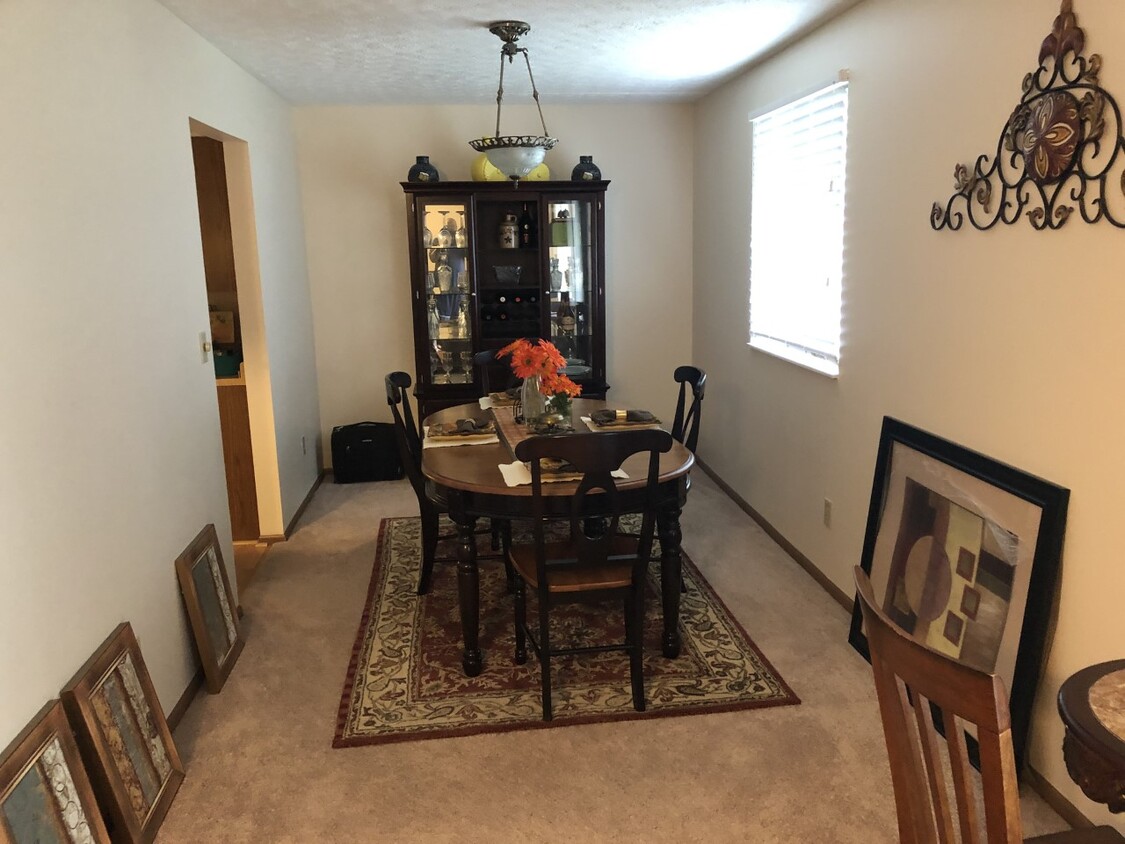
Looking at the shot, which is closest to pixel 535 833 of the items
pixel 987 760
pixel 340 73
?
pixel 987 760

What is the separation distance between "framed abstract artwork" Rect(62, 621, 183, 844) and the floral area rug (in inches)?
20.6

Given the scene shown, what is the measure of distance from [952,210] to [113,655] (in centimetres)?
284

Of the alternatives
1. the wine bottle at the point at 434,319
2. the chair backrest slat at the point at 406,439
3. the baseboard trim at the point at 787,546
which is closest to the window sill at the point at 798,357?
the baseboard trim at the point at 787,546

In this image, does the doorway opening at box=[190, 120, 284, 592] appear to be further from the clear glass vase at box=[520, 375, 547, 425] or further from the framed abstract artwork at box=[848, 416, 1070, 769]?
the framed abstract artwork at box=[848, 416, 1070, 769]

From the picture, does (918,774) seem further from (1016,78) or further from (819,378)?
(819,378)

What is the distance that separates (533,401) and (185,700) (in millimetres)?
1696

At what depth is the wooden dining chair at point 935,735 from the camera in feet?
3.56

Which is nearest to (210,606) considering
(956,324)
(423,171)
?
(956,324)

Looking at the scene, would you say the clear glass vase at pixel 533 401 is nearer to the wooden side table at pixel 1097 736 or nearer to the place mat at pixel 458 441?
the place mat at pixel 458 441

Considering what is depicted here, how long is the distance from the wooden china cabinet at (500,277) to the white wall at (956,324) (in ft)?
4.57

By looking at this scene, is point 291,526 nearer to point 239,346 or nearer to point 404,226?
point 239,346

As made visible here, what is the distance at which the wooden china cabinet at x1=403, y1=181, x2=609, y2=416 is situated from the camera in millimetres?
5156

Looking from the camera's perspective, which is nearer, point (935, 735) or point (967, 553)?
point (935, 735)

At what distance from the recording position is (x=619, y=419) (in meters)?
3.57
